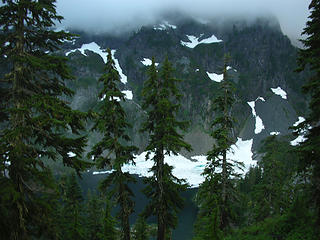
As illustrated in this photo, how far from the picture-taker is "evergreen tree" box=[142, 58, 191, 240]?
13.0 metres

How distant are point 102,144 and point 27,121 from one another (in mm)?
7115

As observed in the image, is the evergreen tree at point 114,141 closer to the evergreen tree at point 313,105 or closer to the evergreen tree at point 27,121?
the evergreen tree at point 27,121

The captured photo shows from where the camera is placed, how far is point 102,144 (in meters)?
13.0

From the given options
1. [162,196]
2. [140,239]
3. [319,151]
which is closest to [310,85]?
[319,151]

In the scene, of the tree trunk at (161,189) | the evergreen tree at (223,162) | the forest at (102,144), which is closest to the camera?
the forest at (102,144)

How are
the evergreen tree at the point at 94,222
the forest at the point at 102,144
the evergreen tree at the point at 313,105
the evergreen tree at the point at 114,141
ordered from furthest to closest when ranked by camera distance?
the evergreen tree at the point at 94,222 → the evergreen tree at the point at 114,141 → the evergreen tree at the point at 313,105 → the forest at the point at 102,144

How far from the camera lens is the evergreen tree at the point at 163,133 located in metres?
13.0

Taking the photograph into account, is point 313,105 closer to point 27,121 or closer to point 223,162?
point 223,162

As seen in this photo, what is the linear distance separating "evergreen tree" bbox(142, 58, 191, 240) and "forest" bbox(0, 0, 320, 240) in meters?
0.06

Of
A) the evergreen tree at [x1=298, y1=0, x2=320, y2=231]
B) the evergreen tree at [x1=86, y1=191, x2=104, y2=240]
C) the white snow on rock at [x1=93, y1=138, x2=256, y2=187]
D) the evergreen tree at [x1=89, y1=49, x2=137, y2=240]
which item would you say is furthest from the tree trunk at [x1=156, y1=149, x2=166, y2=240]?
the white snow on rock at [x1=93, y1=138, x2=256, y2=187]

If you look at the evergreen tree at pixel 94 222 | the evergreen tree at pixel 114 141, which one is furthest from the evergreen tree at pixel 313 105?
the evergreen tree at pixel 94 222

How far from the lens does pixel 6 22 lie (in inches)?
261

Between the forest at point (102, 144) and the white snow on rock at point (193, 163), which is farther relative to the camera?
the white snow on rock at point (193, 163)

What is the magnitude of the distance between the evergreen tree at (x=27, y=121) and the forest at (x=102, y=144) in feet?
0.09
